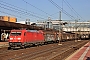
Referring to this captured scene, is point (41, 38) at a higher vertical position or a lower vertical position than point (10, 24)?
lower

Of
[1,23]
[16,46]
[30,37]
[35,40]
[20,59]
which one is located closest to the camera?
[20,59]

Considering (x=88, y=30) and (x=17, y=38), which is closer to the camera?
(x=17, y=38)

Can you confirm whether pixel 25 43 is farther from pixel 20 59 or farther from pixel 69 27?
pixel 69 27

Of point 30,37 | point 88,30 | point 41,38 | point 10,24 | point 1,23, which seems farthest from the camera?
point 88,30

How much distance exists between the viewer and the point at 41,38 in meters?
43.1

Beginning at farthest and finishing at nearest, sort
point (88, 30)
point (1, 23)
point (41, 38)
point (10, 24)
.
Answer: point (88, 30) < point (10, 24) < point (1, 23) < point (41, 38)

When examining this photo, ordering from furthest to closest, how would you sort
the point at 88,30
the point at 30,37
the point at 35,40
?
the point at 88,30 → the point at 35,40 → the point at 30,37

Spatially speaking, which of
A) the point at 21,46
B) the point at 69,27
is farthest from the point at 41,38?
the point at 69,27

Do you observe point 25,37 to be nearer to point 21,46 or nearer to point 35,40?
point 21,46

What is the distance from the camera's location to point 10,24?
51.8m

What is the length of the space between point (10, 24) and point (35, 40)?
15.7 m

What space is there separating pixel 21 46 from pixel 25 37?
1.64 metres

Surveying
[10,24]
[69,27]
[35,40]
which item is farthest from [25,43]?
[69,27]

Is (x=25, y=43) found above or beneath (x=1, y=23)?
beneath
